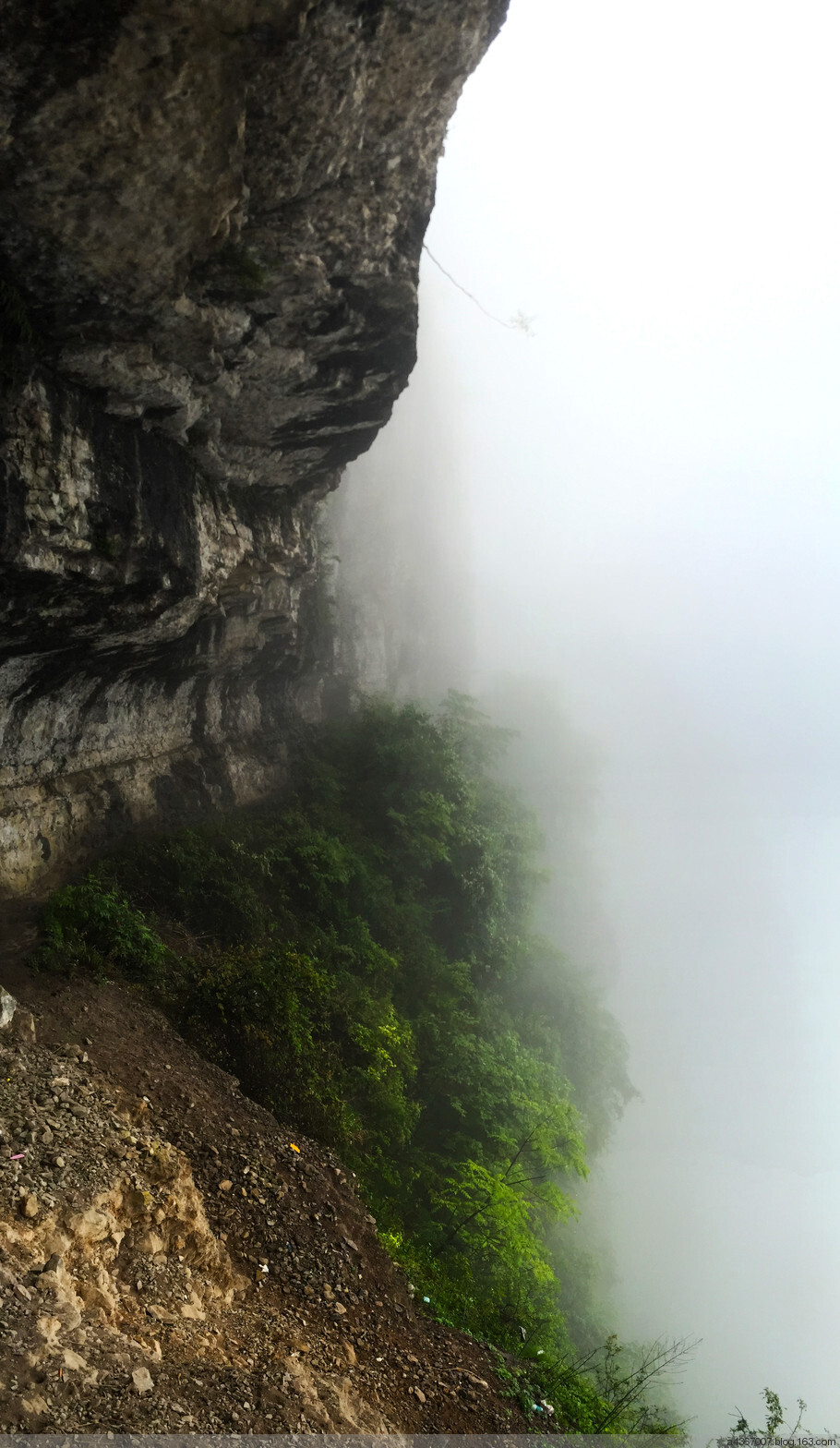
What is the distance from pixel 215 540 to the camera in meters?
9.23

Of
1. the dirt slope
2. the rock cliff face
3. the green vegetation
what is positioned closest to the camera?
the dirt slope

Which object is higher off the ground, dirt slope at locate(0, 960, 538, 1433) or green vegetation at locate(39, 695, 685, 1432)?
green vegetation at locate(39, 695, 685, 1432)

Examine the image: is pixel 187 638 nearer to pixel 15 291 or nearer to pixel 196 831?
pixel 196 831

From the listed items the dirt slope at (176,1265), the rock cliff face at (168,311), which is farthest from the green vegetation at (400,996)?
the rock cliff face at (168,311)

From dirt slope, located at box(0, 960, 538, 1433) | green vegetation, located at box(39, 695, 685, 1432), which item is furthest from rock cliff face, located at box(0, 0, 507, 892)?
dirt slope, located at box(0, 960, 538, 1433)

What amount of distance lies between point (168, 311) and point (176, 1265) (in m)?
7.76

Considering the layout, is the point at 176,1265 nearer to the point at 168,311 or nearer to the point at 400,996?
the point at 400,996

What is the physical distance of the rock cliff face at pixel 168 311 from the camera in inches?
181

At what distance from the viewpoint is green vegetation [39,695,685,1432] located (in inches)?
309

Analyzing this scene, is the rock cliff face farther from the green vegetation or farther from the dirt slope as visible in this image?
the dirt slope

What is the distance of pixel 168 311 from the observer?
20.4ft

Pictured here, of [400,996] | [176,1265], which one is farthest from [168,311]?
[400,996]

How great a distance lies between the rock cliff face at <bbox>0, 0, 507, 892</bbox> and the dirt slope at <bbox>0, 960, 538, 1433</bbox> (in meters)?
3.37

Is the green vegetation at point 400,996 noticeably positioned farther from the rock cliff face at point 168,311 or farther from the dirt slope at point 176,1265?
the rock cliff face at point 168,311
